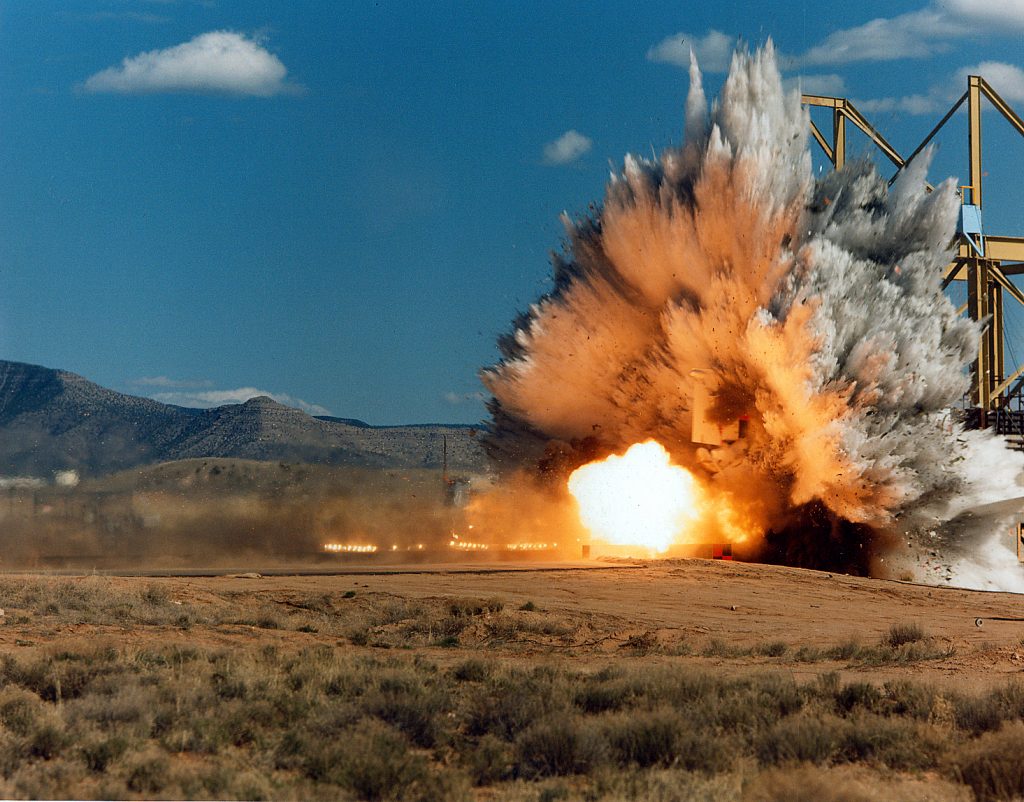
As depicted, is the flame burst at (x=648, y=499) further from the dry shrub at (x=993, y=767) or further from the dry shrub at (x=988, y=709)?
the dry shrub at (x=993, y=767)

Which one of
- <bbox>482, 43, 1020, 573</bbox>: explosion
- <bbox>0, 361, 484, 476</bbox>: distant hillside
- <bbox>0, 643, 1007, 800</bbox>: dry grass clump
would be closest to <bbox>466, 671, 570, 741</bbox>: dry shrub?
<bbox>0, 643, 1007, 800</bbox>: dry grass clump

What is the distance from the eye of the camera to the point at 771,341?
3944cm

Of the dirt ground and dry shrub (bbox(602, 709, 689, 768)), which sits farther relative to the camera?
the dirt ground

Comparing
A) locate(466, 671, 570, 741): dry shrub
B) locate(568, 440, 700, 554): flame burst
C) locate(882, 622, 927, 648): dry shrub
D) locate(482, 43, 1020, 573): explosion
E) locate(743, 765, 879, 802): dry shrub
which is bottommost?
locate(743, 765, 879, 802): dry shrub

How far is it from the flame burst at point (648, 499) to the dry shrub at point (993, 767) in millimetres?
30178

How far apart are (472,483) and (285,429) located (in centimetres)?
→ 7714

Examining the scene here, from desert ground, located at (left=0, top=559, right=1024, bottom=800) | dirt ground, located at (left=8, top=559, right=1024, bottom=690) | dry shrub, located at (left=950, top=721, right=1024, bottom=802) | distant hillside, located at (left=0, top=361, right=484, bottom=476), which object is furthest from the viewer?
distant hillside, located at (left=0, top=361, right=484, bottom=476)

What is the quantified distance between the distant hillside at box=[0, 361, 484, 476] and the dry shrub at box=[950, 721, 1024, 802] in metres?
75.8

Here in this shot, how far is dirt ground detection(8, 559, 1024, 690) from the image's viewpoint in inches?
837

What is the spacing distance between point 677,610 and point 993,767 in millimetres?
17558

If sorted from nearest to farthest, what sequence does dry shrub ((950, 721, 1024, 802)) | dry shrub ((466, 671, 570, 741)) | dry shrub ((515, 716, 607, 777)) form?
dry shrub ((950, 721, 1024, 802)), dry shrub ((515, 716, 607, 777)), dry shrub ((466, 671, 570, 741))

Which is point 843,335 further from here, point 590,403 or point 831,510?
point 590,403

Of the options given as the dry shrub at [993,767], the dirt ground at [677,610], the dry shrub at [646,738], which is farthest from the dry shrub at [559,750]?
the dirt ground at [677,610]

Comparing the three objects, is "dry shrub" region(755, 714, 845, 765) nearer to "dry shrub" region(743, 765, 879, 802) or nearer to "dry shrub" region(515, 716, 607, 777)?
"dry shrub" region(743, 765, 879, 802)
